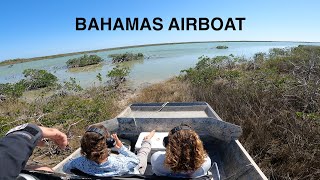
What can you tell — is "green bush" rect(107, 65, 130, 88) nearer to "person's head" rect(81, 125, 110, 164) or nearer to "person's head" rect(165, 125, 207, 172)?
"person's head" rect(81, 125, 110, 164)

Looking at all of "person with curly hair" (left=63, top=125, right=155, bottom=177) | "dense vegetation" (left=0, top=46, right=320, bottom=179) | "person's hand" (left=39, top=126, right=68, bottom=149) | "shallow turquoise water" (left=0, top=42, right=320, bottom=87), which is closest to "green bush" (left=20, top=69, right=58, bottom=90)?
"shallow turquoise water" (left=0, top=42, right=320, bottom=87)

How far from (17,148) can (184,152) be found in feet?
5.61

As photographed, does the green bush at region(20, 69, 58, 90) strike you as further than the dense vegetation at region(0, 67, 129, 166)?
Yes

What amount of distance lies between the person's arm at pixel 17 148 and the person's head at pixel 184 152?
58.3 inches

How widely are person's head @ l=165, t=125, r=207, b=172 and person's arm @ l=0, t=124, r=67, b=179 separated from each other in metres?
1.48

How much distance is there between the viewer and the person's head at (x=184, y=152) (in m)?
2.62

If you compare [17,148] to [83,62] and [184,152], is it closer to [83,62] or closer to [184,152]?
[184,152]

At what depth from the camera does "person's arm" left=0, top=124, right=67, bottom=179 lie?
1057mm

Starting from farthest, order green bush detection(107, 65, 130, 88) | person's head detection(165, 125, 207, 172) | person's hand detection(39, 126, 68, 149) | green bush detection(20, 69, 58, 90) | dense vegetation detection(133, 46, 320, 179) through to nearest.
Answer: green bush detection(20, 69, 58, 90) < green bush detection(107, 65, 130, 88) < dense vegetation detection(133, 46, 320, 179) < person's head detection(165, 125, 207, 172) < person's hand detection(39, 126, 68, 149)

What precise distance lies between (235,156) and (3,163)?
3376 mm

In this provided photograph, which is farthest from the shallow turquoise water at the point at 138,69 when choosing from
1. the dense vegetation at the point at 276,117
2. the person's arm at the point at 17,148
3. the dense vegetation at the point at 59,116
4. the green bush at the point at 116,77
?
the person's arm at the point at 17,148

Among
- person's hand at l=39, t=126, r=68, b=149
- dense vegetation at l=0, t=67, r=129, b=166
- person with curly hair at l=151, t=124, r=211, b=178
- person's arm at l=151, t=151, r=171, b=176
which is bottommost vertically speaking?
dense vegetation at l=0, t=67, r=129, b=166

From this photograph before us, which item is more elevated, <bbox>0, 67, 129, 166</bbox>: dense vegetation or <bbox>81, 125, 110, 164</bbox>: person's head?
<bbox>81, 125, 110, 164</bbox>: person's head

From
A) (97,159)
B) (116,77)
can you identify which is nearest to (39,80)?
(116,77)
